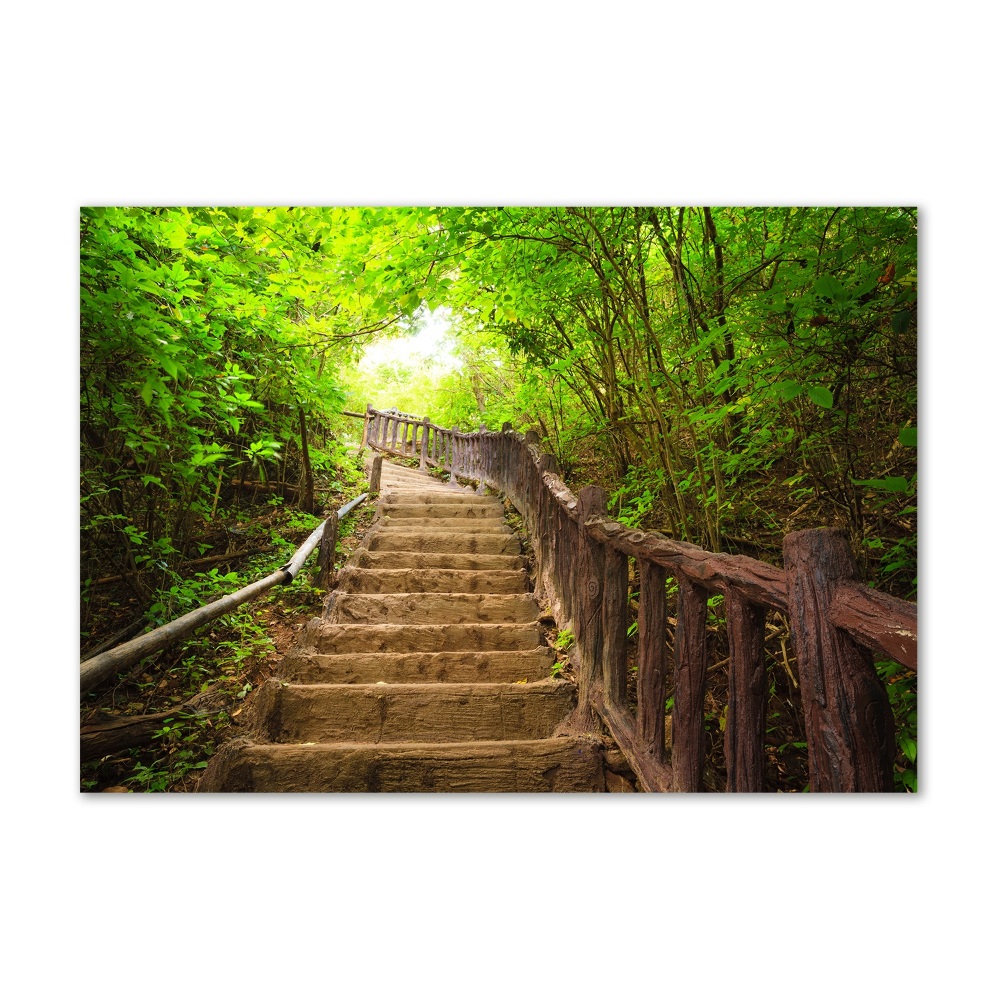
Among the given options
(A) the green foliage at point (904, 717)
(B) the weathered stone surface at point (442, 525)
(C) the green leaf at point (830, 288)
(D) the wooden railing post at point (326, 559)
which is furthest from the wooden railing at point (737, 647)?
(B) the weathered stone surface at point (442, 525)

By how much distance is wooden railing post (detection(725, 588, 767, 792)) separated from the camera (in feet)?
4.37

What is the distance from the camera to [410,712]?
238 cm

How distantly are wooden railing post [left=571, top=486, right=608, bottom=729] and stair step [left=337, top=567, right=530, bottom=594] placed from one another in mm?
1307

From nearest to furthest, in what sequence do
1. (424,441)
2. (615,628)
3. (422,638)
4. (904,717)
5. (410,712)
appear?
(904,717), (615,628), (410,712), (422,638), (424,441)

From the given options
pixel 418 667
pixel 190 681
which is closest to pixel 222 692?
pixel 190 681

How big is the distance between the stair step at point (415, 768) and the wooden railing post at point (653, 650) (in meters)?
0.35

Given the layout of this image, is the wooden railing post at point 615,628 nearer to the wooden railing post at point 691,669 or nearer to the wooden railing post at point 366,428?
the wooden railing post at point 691,669

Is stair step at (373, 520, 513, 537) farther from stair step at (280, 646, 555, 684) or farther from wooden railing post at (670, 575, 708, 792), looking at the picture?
wooden railing post at (670, 575, 708, 792)

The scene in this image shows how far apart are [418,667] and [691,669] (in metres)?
1.49

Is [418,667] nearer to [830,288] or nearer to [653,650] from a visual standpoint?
[653,650]

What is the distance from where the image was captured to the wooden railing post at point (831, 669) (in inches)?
43.8
